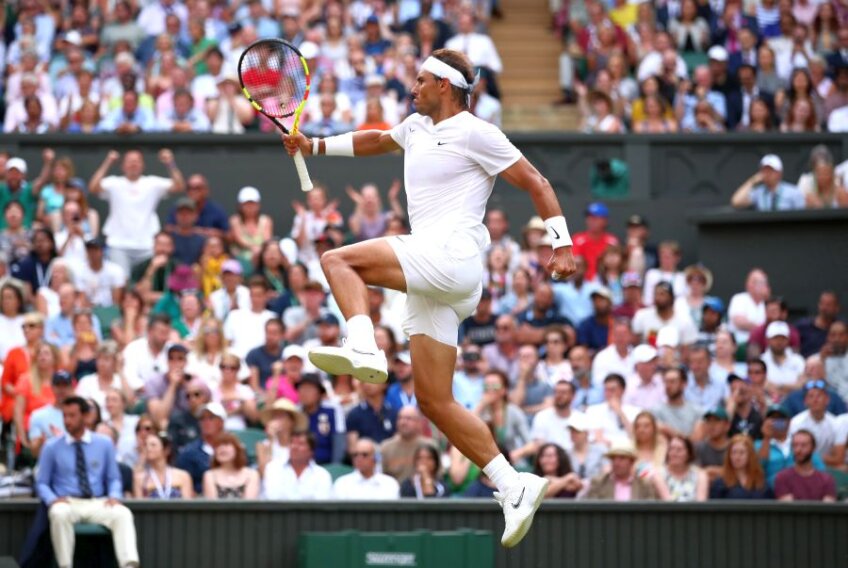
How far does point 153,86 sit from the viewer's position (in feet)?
59.6

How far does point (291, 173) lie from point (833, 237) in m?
5.71

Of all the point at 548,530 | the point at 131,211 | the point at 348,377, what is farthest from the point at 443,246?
the point at 131,211

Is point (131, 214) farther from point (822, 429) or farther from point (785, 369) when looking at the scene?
point (822, 429)

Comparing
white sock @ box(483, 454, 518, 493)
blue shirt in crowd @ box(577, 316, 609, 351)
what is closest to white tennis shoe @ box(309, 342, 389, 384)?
white sock @ box(483, 454, 518, 493)

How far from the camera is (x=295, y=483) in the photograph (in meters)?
12.7

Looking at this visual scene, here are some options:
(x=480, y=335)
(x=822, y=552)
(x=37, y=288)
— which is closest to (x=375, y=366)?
(x=822, y=552)

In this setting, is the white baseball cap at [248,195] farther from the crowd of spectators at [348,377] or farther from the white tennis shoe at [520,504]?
the white tennis shoe at [520,504]

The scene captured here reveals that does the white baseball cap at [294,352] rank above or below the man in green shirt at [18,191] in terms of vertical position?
below

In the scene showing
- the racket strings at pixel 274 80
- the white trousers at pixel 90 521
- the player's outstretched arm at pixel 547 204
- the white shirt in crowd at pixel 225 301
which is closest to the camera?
the player's outstretched arm at pixel 547 204

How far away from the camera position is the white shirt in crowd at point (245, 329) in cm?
1488

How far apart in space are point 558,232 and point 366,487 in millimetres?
5014

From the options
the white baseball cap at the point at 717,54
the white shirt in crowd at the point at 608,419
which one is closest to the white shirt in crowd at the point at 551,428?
the white shirt in crowd at the point at 608,419

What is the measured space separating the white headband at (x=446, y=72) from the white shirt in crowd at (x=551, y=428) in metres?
5.67

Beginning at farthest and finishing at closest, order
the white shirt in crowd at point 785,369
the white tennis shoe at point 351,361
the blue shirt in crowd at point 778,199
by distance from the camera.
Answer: the blue shirt in crowd at point 778,199 < the white shirt in crowd at point 785,369 < the white tennis shoe at point 351,361
